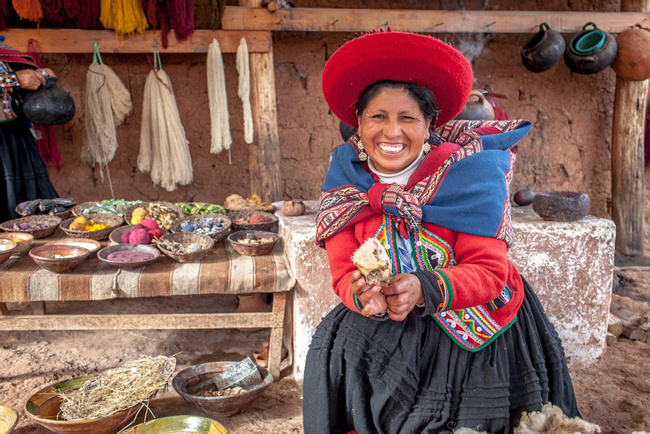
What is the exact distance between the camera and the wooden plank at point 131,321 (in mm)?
2400

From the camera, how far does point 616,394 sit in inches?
97.9

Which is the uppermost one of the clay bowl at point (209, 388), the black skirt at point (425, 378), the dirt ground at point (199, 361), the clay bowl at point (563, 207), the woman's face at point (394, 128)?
the woman's face at point (394, 128)

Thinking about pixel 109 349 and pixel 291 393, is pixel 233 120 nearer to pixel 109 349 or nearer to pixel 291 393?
pixel 109 349

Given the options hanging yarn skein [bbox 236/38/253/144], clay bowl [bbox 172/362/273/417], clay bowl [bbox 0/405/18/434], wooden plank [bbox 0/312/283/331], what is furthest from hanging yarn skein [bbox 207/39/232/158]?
clay bowl [bbox 0/405/18/434]

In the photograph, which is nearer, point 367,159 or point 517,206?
point 367,159

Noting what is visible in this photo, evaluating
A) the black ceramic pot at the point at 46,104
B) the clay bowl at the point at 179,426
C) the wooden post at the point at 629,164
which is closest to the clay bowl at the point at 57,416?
the clay bowl at the point at 179,426

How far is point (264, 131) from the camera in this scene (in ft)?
14.2

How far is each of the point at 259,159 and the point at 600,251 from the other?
2848 mm

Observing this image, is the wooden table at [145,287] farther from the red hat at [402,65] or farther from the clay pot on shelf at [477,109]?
the clay pot on shelf at [477,109]

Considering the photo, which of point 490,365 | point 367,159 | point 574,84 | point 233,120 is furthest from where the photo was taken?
point 574,84

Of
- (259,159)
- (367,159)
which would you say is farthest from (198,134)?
(367,159)

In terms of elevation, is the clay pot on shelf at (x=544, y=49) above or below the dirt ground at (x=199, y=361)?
above

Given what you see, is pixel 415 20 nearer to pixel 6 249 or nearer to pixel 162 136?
pixel 162 136

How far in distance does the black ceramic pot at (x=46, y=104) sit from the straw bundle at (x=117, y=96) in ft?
2.88
